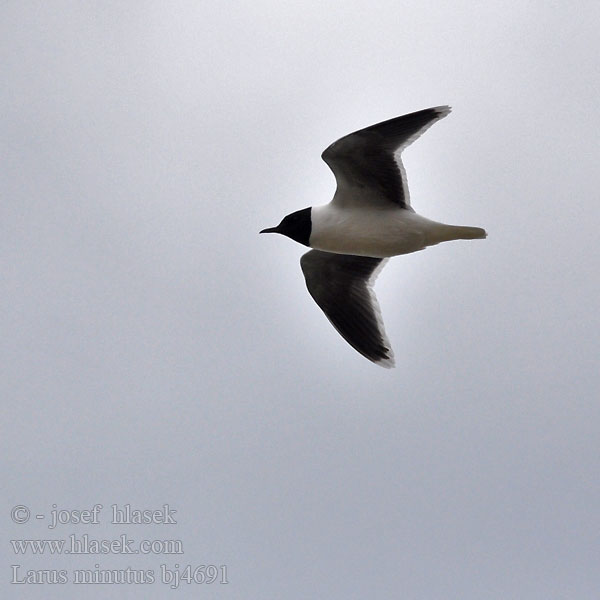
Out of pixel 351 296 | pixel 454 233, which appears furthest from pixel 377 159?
pixel 351 296

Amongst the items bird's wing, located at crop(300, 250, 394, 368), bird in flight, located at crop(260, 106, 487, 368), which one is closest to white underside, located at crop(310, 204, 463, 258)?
bird in flight, located at crop(260, 106, 487, 368)

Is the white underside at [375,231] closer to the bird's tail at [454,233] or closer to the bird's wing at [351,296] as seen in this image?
the bird's tail at [454,233]

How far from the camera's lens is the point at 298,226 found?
11.4 meters

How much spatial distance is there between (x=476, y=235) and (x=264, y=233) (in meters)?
2.25

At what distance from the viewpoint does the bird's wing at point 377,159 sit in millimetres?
10633

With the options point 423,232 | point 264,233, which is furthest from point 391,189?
point 264,233

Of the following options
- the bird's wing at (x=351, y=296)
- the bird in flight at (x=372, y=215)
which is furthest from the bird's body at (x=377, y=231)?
the bird's wing at (x=351, y=296)

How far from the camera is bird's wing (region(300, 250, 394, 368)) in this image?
12.0 meters

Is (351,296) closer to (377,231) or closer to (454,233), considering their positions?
(377,231)

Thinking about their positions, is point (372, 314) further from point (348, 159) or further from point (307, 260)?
point (348, 159)

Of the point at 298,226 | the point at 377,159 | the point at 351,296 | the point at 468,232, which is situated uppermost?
the point at 377,159

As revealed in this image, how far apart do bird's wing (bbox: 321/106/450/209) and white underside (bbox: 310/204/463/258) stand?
13 centimetres

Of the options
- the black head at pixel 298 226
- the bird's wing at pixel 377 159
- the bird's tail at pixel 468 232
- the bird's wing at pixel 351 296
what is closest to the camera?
the bird's wing at pixel 377 159

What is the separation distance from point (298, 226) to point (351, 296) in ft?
3.89
